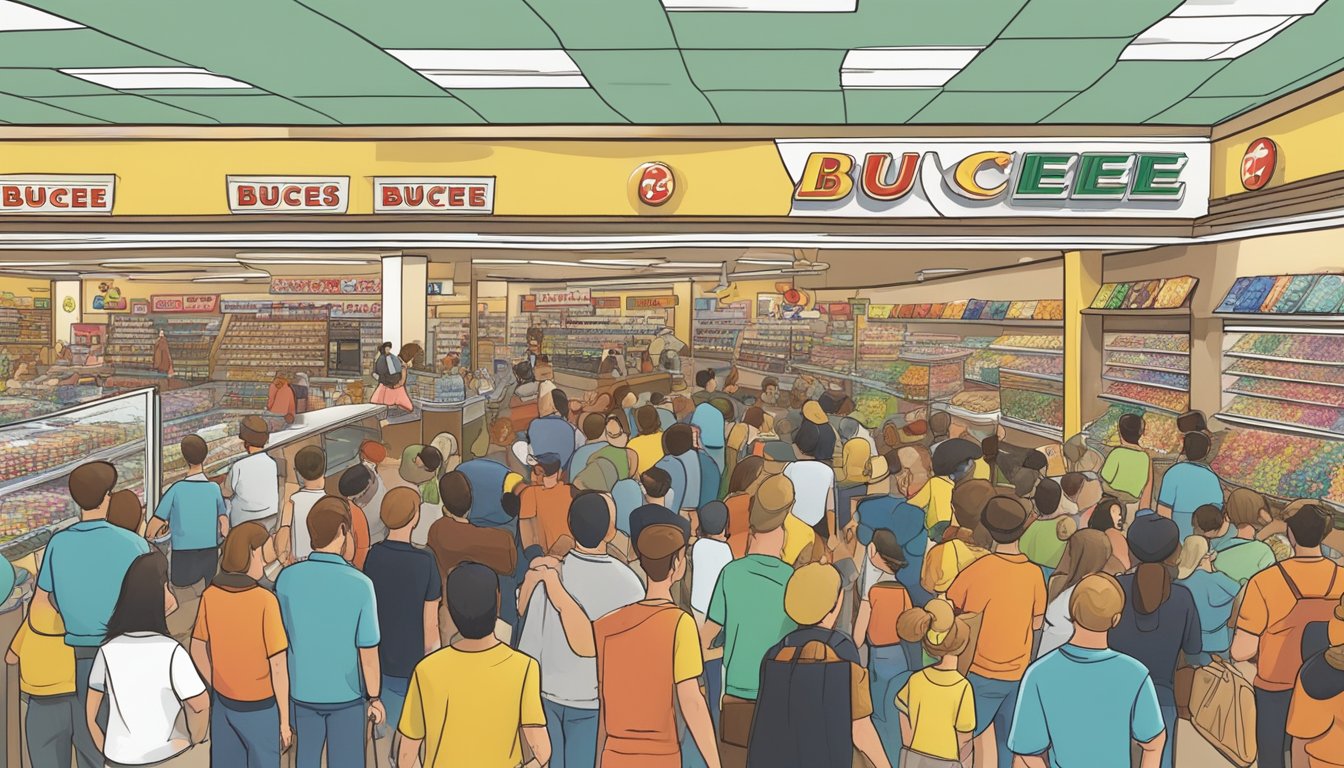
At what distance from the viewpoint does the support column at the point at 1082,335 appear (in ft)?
27.5

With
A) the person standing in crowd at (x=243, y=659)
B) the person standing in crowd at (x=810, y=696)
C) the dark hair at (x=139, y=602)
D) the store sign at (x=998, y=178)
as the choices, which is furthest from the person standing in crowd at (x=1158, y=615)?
the store sign at (x=998, y=178)

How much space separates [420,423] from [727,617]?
820cm

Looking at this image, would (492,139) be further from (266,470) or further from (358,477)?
(358,477)

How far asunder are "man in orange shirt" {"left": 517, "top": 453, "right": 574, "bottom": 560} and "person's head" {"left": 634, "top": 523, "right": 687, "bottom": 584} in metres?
1.50

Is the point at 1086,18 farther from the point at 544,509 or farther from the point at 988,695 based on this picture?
the point at 544,509

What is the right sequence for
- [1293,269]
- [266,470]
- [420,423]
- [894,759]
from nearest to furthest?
1. [894,759]
2. [266,470]
3. [1293,269]
4. [420,423]

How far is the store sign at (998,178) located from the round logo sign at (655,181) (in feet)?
3.17

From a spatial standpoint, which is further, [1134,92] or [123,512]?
[1134,92]

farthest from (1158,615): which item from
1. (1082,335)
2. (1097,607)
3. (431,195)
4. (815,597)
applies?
(431,195)

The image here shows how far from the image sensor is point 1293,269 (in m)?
6.33

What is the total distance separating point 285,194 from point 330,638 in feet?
18.0

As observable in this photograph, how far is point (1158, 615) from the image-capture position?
3.07 meters

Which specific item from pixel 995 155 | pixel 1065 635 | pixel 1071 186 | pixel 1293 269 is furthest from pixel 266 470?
pixel 1293 269

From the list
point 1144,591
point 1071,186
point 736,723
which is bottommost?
point 736,723
